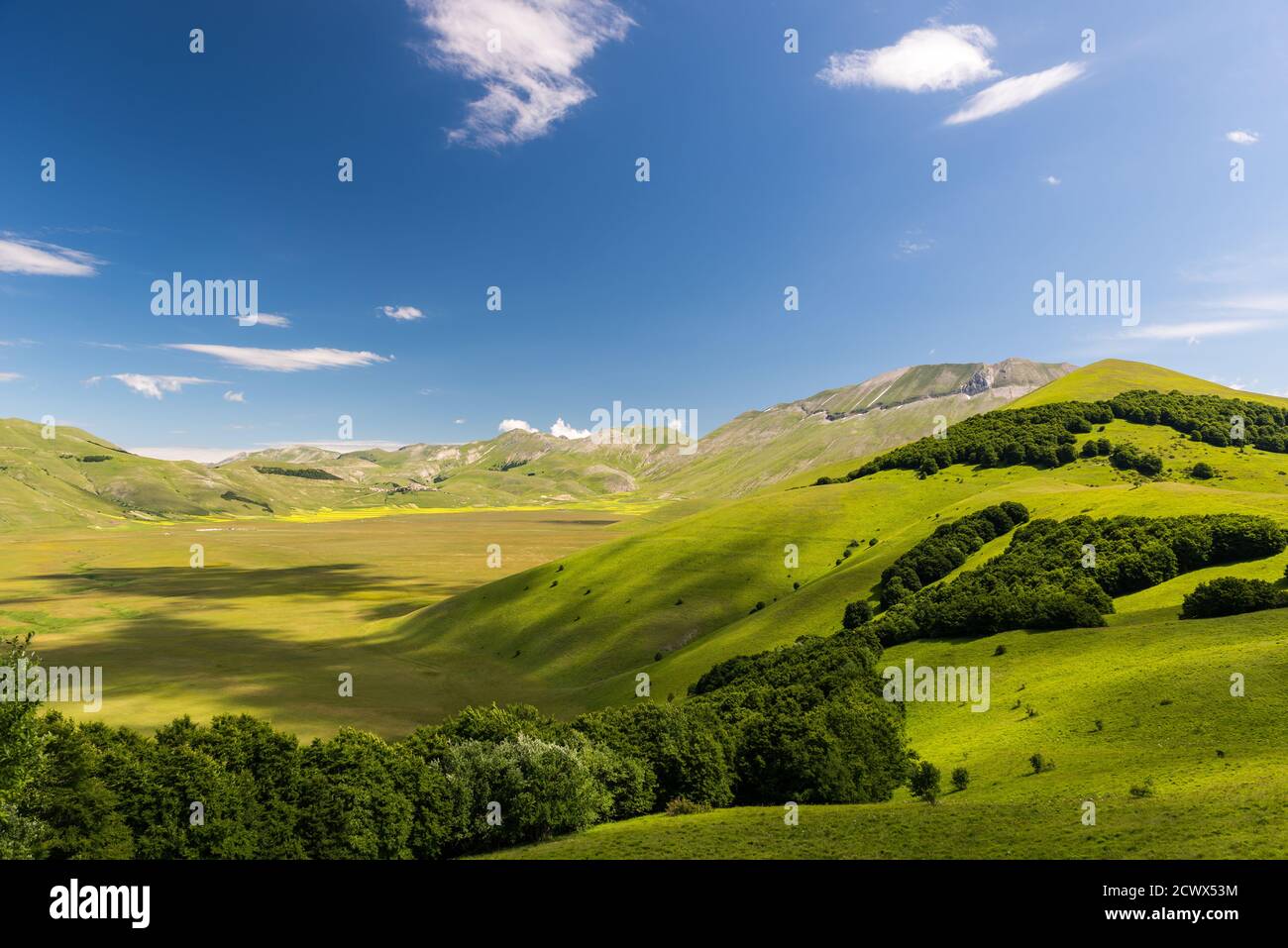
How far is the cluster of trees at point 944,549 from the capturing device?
83.8 metres

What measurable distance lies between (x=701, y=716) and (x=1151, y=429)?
163187mm

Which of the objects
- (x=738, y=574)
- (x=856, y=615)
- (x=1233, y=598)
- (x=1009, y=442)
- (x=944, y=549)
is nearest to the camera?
(x=1233, y=598)

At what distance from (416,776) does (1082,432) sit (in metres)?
178

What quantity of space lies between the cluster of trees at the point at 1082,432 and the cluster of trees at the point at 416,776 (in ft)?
389

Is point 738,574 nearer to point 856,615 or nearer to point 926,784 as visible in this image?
point 856,615

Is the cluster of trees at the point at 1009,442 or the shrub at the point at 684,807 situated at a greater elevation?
the cluster of trees at the point at 1009,442

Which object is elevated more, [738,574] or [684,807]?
[738,574]

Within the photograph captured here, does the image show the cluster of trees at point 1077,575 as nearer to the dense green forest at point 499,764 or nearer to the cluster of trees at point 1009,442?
the dense green forest at point 499,764

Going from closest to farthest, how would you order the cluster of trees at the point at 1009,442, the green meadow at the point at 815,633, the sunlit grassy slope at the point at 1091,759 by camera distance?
the sunlit grassy slope at the point at 1091,759 < the green meadow at the point at 815,633 < the cluster of trees at the point at 1009,442

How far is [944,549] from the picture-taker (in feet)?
292

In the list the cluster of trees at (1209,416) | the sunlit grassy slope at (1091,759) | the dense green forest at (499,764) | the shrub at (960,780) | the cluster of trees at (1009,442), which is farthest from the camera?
the cluster of trees at (1009,442)

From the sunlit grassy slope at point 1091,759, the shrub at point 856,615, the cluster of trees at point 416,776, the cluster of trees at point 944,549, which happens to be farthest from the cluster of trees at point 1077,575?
the cluster of trees at point 416,776

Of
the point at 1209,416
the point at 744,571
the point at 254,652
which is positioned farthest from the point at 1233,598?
the point at 1209,416
